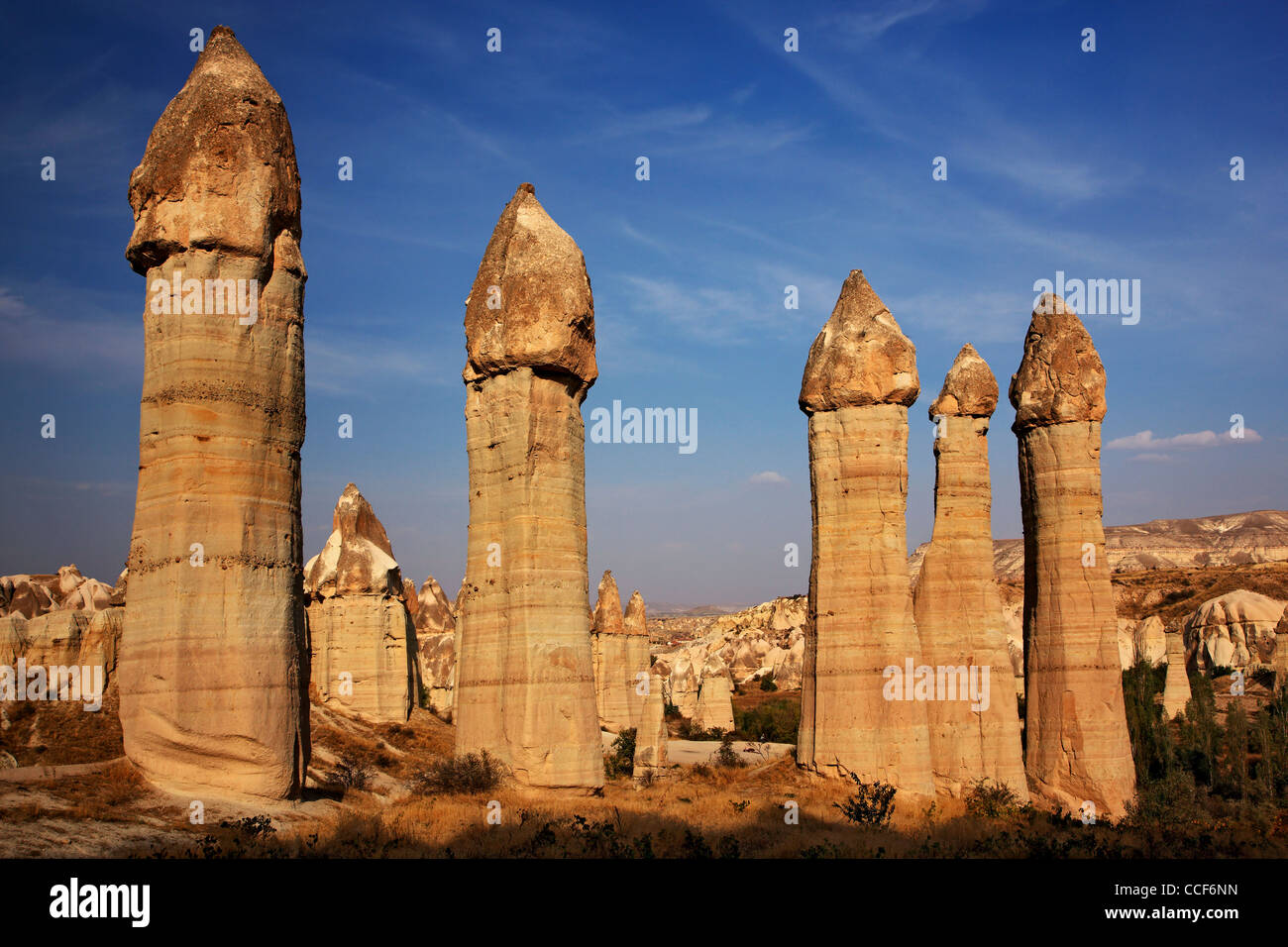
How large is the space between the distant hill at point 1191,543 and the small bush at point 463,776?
100181mm

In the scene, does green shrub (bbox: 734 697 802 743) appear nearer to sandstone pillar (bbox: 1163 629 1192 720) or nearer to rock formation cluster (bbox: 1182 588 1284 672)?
sandstone pillar (bbox: 1163 629 1192 720)

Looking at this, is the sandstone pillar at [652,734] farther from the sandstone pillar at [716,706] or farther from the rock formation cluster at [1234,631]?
the rock formation cluster at [1234,631]

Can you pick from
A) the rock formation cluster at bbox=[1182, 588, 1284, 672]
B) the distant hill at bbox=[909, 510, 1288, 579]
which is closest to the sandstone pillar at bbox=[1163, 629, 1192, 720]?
the rock formation cluster at bbox=[1182, 588, 1284, 672]

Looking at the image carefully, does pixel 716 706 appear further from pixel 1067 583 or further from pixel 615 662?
pixel 1067 583

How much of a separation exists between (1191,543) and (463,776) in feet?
430

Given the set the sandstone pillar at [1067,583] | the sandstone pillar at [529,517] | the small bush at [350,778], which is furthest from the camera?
the sandstone pillar at [1067,583]

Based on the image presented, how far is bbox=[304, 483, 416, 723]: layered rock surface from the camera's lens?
27833 millimetres

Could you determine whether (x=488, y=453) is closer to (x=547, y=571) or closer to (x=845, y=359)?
(x=547, y=571)

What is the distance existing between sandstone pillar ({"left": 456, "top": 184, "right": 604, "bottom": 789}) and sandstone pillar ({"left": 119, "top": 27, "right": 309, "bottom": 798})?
3135 millimetres

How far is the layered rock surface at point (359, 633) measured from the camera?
1096 inches

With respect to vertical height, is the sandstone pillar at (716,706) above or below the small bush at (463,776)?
below

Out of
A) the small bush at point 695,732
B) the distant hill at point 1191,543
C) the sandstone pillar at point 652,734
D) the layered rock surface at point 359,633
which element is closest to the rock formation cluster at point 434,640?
the layered rock surface at point 359,633

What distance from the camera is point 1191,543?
127938 millimetres
